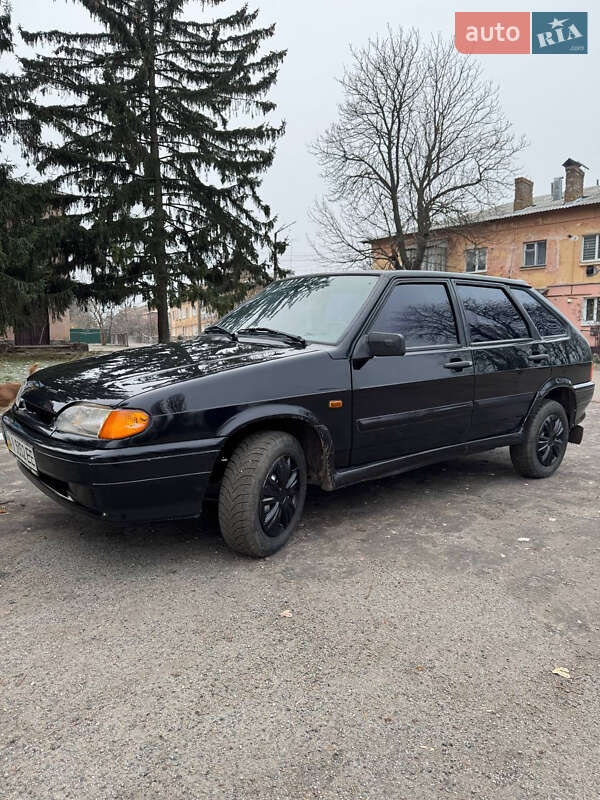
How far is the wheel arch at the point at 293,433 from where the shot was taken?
2912 mm

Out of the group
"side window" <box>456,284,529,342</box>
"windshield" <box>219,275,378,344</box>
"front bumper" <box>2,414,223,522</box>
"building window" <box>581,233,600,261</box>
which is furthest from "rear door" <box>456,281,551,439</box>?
"building window" <box>581,233,600,261</box>

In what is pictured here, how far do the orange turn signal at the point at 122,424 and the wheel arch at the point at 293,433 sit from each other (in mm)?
410

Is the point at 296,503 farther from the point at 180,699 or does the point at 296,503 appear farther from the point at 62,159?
the point at 62,159

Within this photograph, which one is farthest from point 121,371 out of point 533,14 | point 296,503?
point 533,14

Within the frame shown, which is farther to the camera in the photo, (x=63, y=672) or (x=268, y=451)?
(x=268, y=451)

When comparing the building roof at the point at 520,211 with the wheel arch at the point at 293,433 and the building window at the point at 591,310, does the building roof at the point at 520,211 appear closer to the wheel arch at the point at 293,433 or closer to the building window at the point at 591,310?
the building window at the point at 591,310

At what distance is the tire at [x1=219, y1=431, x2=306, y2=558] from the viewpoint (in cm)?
290

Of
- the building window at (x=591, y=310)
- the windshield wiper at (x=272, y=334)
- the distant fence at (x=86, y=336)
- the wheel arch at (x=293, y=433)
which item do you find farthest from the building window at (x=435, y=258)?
the wheel arch at (x=293, y=433)

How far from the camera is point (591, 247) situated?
29156 millimetres

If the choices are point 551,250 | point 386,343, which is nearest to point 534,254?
point 551,250

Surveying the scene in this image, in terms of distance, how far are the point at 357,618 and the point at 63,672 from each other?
120 cm

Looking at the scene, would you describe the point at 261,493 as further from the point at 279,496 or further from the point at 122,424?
the point at 122,424

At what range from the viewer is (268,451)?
9.75 ft

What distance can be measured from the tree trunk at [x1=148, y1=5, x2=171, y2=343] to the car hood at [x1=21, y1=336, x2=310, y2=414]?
45.2ft
